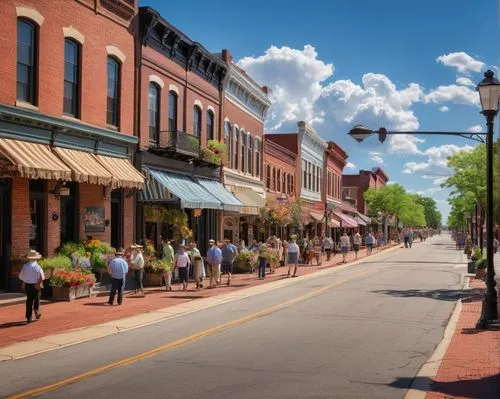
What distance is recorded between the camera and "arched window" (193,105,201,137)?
29.5m

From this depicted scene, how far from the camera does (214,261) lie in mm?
22797

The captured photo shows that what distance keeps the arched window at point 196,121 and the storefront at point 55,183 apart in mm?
6709

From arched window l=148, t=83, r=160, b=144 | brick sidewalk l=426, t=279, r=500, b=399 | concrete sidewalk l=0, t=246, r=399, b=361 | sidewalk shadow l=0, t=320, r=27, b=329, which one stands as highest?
arched window l=148, t=83, r=160, b=144

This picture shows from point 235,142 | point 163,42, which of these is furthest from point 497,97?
point 235,142

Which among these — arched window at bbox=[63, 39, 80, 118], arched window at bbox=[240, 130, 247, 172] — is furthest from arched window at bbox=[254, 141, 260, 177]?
arched window at bbox=[63, 39, 80, 118]

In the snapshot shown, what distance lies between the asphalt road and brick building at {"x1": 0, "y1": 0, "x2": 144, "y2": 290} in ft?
17.8

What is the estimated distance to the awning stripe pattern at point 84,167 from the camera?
60.6ft

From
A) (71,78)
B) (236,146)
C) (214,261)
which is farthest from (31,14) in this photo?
(236,146)

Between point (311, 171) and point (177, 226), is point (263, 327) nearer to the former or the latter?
point (177, 226)

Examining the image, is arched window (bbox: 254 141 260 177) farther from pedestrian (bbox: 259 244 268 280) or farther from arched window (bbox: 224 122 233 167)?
pedestrian (bbox: 259 244 268 280)

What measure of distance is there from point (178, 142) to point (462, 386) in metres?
18.8

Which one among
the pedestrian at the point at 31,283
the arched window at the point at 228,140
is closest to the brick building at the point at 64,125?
the pedestrian at the point at 31,283

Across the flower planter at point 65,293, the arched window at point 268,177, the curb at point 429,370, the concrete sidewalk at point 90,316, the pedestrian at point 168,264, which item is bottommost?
the concrete sidewalk at point 90,316

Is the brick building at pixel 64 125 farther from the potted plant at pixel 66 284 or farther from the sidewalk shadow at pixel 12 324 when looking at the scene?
the sidewalk shadow at pixel 12 324
